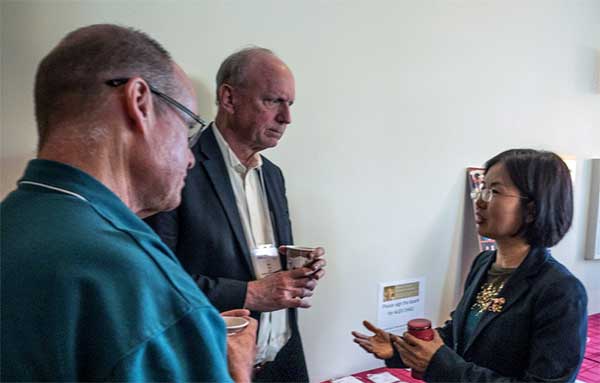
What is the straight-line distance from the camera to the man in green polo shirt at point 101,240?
43cm

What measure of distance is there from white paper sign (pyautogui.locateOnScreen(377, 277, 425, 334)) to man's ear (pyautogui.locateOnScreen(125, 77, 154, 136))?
1.41 metres

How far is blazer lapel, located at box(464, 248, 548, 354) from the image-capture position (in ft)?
3.67

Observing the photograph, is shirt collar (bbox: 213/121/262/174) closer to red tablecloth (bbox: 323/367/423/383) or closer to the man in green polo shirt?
the man in green polo shirt

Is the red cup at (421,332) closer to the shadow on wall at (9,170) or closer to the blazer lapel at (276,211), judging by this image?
the blazer lapel at (276,211)

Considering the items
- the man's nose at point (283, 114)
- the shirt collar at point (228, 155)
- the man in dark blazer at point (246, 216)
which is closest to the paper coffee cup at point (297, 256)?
the man in dark blazer at point (246, 216)

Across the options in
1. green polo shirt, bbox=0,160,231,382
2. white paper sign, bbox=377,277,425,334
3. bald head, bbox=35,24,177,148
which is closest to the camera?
green polo shirt, bbox=0,160,231,382

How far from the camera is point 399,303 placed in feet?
6.06

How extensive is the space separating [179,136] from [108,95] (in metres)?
0.12

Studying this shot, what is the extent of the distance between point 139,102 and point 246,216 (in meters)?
0.74

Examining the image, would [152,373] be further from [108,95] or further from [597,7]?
[597,7]

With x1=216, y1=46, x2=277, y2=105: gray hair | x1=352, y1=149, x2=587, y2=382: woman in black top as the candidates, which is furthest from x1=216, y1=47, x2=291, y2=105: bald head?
x1=352, y1=149, x2=587, y2=382: woman in black top

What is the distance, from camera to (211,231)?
Result: 117cm

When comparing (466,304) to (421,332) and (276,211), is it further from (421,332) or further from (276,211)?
(276,211)

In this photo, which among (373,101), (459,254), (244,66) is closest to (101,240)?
(244,66)
